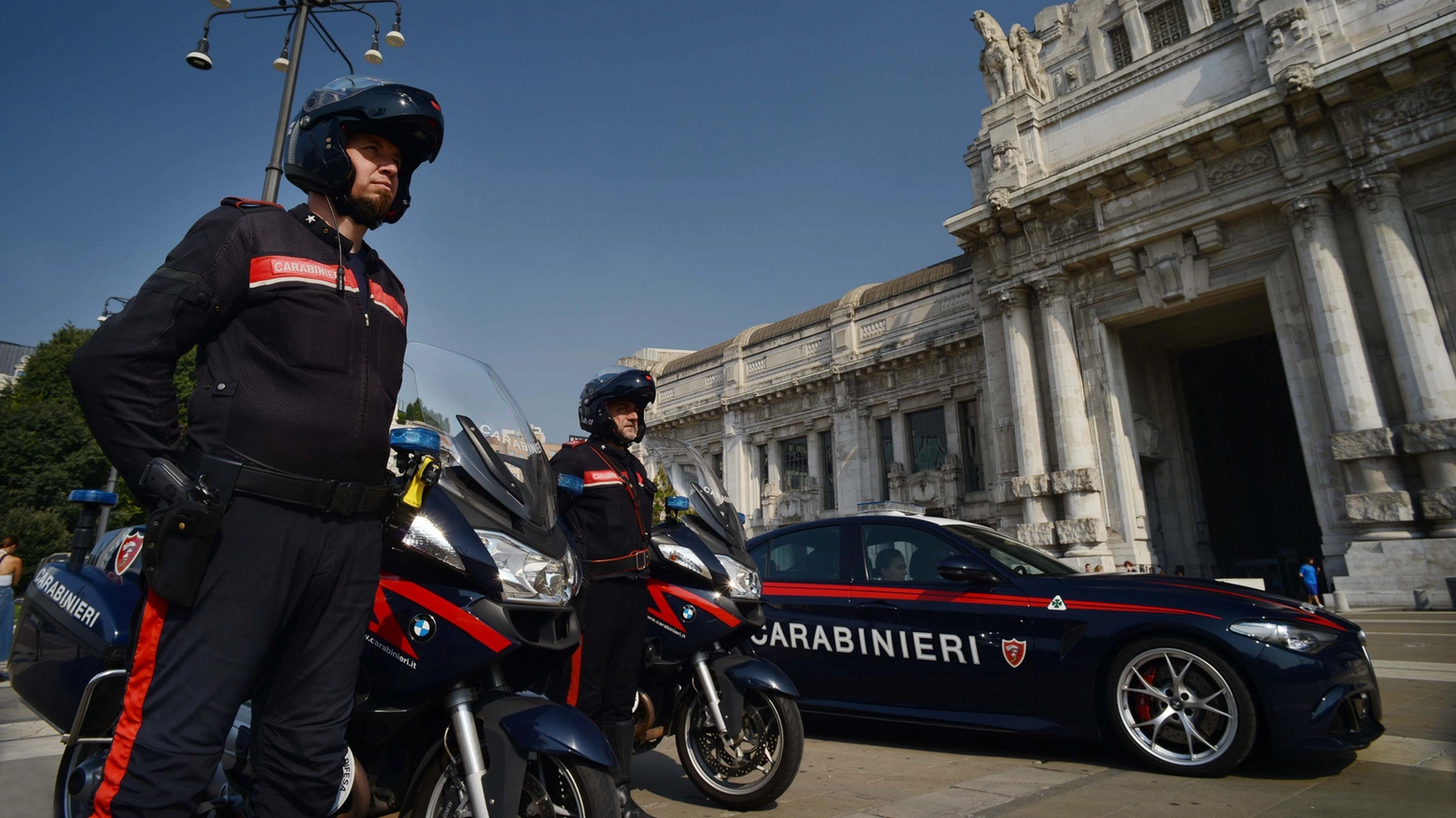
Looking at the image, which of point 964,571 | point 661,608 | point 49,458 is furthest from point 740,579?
point 49,458

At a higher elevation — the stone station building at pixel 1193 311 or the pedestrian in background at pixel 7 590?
the stone station building at pixel 1193 311

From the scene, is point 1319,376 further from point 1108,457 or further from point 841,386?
point 841,386

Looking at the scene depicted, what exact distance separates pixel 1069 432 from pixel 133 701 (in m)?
18.9

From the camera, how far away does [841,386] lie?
89.2 ft

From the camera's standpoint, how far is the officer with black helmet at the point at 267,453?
1570mm

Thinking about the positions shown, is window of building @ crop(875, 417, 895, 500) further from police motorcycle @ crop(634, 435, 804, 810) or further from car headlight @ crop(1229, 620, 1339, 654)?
police motorcycle @ crop(634, 435, 804, 810)

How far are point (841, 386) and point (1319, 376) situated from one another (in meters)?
14.3

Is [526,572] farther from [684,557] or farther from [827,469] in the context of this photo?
[827,469]

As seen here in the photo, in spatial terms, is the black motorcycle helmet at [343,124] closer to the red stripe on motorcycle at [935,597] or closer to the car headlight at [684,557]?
the car headlight at [684,557]

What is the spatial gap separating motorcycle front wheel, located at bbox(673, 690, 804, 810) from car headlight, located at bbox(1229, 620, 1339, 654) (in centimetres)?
251

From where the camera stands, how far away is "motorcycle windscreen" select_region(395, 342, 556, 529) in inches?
99.3

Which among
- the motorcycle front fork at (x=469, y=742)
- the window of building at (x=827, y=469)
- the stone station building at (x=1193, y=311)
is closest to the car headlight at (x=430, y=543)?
the motorcycle front fork at (x=469, y=742)

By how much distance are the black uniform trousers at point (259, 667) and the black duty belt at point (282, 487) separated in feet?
0.12

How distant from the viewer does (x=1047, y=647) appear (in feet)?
14.6
